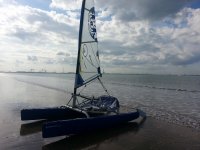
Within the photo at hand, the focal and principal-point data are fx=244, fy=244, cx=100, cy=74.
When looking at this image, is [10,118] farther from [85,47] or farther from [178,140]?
[178,140]

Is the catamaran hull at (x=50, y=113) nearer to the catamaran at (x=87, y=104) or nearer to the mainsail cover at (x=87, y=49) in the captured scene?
the catamaran at (x=87, y=104)

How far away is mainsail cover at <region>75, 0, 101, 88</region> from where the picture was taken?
1373cm

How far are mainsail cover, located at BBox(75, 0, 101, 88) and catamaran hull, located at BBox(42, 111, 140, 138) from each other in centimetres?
296

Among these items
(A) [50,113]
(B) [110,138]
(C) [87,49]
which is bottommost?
(B) [110,138]

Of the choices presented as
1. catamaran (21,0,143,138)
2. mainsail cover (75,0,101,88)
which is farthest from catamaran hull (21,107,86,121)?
mainsail cover (75,0,101,88)

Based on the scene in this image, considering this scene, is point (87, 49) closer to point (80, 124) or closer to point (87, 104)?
point (87, 104)

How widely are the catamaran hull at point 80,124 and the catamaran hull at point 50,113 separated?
63.9 inches

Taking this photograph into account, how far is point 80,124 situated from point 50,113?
3.32 metres

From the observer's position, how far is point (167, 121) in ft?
48.4

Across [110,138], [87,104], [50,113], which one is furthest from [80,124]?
[87,104]

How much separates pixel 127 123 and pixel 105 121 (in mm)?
2337

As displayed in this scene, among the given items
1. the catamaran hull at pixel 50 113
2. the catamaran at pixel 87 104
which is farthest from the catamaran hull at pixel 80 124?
the catamaran hull at pixel 50 113

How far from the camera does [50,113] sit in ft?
43.2

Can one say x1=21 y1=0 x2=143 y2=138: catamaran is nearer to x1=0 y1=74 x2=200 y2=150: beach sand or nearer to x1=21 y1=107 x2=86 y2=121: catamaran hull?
x1=21 y1=107 x2=86 y2=121: catamaran hull
